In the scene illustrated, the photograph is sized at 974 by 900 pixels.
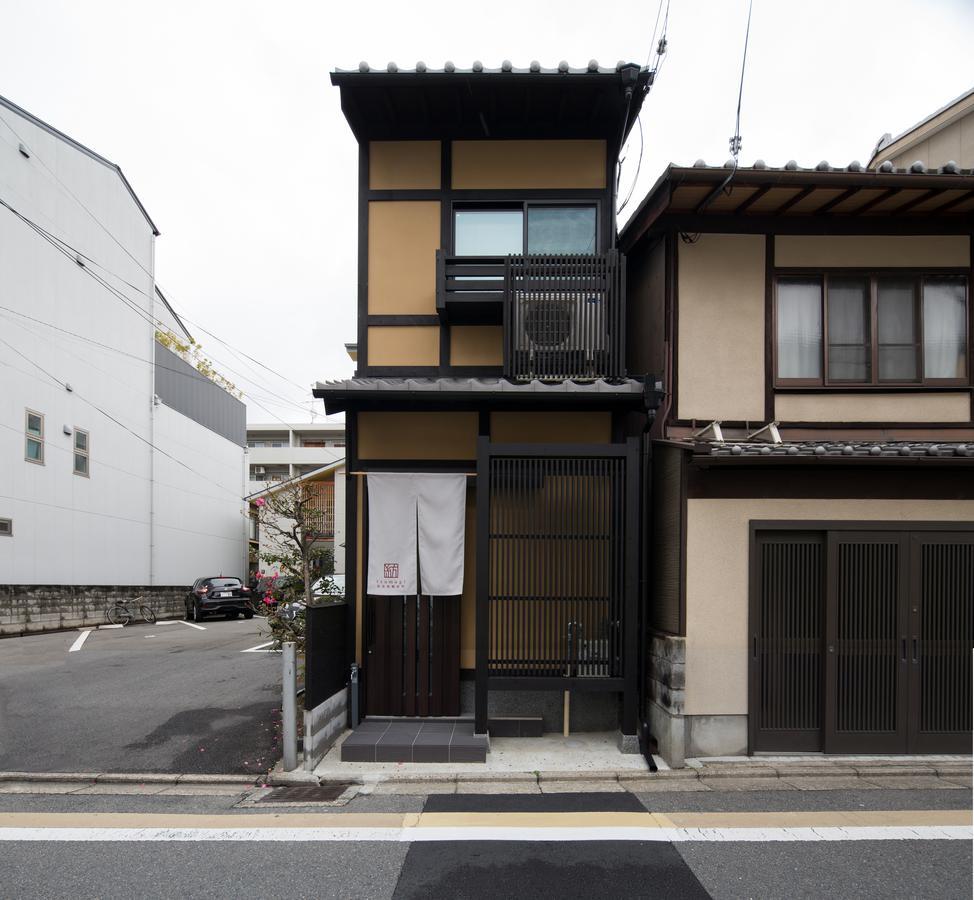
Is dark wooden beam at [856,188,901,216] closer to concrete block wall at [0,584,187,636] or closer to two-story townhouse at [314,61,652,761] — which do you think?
two-story townhouse at [314,61,652,761]

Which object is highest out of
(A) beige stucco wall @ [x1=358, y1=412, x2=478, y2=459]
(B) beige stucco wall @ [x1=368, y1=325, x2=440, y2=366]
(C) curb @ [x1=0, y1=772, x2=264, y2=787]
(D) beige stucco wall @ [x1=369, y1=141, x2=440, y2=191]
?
(D) beige stucco wall @ [x1=369, y1=141, x2=440, y2=191]

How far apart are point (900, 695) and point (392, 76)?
8.96 m

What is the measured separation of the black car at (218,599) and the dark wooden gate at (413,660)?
52.8 ft

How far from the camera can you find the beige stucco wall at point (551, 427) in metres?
7.43

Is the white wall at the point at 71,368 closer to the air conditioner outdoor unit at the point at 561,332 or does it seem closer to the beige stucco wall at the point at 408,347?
the beige stucco wall at the point at 408,347

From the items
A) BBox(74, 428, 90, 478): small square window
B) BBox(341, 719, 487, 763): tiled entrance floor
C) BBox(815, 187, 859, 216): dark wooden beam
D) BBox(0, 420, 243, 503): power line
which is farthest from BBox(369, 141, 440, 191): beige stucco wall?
BBox(74, 428, 90, 478): small square window

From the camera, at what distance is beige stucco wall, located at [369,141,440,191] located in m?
7.86

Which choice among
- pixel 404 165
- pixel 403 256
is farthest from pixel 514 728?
pixel 404 165

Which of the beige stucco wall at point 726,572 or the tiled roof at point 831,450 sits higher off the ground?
the tiled roof at point 831,450

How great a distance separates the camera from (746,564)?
6453 millimetres

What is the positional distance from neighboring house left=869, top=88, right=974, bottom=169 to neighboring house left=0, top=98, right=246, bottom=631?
18.7 m

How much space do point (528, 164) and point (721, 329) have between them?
332cm

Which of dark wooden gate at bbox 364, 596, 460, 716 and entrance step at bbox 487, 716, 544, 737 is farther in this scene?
dark wooden gate at bbox 364, 596, 460, 716

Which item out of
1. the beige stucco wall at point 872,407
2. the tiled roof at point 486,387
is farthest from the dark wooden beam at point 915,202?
the tiled roof at point 486,387
